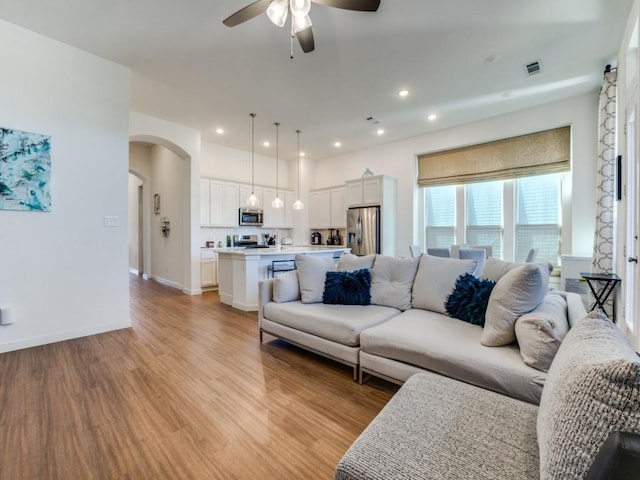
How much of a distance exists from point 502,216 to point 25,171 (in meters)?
6.69

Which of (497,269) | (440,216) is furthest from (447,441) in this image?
(440,216)

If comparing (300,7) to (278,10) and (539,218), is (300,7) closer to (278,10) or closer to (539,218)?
(278,10)

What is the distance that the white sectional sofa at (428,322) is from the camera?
1616 millimetres

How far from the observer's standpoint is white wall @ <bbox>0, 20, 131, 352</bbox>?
293 centimetres

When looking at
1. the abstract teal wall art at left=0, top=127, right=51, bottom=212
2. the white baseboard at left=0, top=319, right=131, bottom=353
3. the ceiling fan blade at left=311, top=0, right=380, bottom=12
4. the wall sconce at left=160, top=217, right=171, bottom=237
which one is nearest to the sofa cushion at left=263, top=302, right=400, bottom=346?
the white baseboard at left=0, top=319, right=131, bottom=353

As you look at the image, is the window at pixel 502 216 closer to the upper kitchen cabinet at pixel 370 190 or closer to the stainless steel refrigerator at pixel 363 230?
the upper kitchen cabinet at pixel 370 190

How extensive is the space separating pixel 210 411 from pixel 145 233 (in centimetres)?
682

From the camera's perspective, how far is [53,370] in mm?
2496

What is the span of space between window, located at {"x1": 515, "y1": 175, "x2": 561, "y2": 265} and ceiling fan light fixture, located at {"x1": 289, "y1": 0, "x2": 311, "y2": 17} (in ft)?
15.2

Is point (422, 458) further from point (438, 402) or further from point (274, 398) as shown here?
point (274, 398)

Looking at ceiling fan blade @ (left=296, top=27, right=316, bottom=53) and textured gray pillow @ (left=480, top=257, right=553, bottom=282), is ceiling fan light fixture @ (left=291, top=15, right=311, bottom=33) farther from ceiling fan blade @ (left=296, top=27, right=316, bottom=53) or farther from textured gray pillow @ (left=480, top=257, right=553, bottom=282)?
textured gray pillow @ (left=480, top=257, right=553, bottom=282)

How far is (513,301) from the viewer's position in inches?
70.7

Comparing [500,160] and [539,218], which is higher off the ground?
[500,160]

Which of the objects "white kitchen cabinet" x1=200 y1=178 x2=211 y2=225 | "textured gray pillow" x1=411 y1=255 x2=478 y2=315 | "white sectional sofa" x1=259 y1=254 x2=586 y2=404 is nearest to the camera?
"white sectional sofa" x1=259 y1=254 x2=586 y2=404
